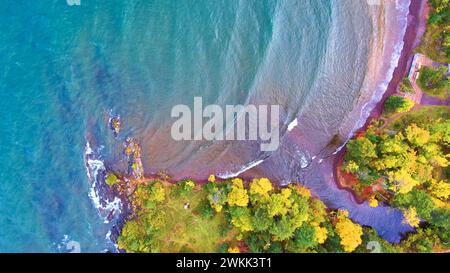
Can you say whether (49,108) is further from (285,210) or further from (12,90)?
(285,210)

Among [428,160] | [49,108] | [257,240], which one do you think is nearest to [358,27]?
[428,160]

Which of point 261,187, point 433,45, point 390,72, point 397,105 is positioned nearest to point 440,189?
point 397,105

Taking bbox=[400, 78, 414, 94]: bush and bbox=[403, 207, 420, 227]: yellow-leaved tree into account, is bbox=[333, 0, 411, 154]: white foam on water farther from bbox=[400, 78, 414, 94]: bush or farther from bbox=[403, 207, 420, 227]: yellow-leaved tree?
bbox=[403, 207, 420, 227]: yellow-leaved tree

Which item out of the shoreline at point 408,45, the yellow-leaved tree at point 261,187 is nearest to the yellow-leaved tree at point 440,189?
the shoreline at point 408,45

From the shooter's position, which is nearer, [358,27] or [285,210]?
[285,210]

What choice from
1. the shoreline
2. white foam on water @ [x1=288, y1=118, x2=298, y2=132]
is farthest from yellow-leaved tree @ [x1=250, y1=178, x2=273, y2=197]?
the shoreline

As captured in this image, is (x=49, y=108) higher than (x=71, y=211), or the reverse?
(x=49, y=108)

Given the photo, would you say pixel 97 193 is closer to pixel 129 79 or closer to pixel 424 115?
pixel 129 79
